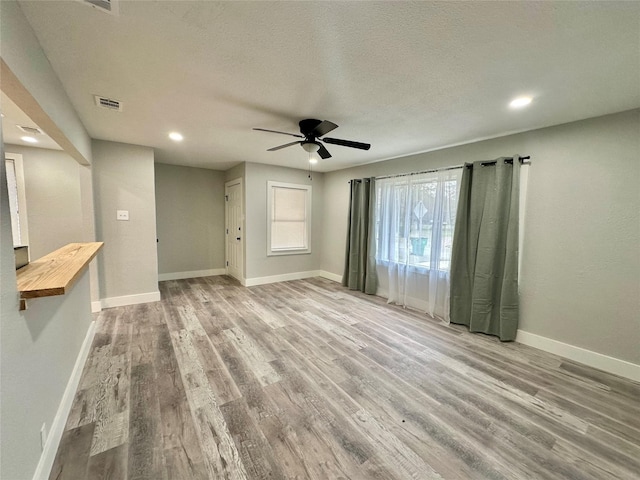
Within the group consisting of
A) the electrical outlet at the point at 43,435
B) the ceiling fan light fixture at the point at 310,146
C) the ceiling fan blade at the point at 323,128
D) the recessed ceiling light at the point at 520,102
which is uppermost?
the recessed ceiling light at the point at 520,102

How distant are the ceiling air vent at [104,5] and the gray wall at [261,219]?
353cm

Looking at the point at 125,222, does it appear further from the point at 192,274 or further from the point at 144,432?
the point at 144,432

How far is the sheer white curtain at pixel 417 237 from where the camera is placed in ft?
11.9

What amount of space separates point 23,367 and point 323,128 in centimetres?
252

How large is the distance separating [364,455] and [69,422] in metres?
1.97

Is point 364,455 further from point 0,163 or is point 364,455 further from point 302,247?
point 302,247

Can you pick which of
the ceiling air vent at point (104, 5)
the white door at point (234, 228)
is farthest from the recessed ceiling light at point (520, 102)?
the white door at point (234, 228)

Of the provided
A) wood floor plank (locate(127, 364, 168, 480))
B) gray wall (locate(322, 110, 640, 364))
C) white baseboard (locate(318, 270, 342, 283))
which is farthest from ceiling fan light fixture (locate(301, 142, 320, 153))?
white baseboard (locate(318, 270, 342, 283))

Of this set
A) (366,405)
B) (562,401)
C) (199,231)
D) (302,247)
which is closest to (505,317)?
(562,401)

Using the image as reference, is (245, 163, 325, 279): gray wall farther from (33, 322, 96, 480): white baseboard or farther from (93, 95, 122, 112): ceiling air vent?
(33, 322, 96, 480): white baseboard

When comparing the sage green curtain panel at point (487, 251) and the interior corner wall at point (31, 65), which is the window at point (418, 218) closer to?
the sage green curtain panel at point (487, 251)

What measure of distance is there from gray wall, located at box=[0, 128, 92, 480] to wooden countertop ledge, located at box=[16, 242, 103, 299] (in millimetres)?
74

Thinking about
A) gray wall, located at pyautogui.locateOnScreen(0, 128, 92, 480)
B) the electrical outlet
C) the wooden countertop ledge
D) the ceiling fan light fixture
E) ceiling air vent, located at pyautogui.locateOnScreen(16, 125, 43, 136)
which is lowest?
the electrical outlet

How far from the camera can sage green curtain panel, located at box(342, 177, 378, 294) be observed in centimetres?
468
